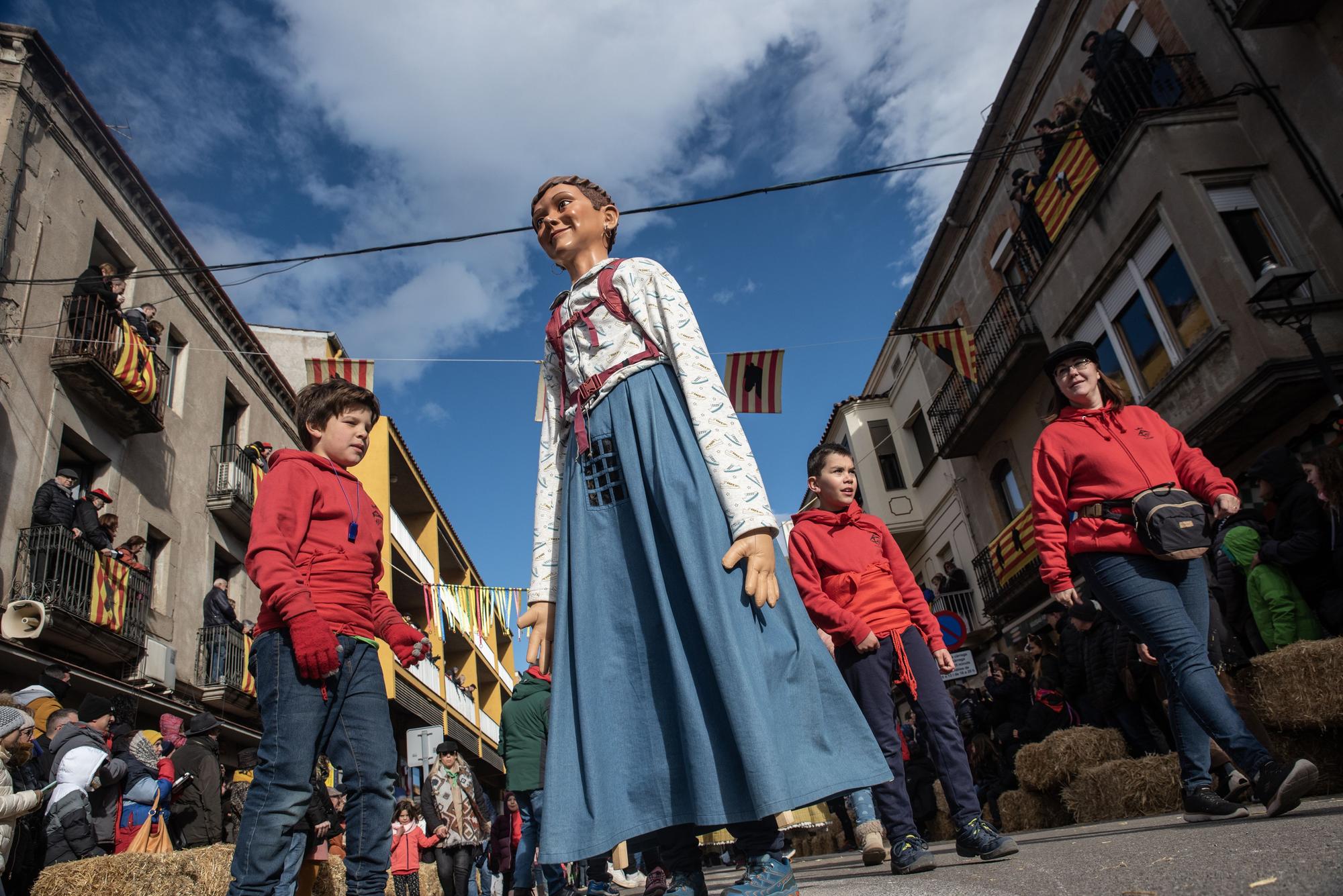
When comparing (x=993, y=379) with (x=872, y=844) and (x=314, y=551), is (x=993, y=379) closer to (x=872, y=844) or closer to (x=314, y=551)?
(x=872, y=844)

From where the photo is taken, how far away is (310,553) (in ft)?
10.8

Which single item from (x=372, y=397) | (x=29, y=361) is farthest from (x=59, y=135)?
(x=372, y=397)

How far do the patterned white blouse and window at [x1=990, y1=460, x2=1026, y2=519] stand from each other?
1902 centimetres

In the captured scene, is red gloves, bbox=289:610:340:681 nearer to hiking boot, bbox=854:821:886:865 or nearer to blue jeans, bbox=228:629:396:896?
blue jeans, bbox=228:629:396:896

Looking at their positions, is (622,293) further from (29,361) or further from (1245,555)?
(29,361)

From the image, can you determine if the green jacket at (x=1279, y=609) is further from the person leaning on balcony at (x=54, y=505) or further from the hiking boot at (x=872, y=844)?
the person leaning on balcony at (x=54, y=505)

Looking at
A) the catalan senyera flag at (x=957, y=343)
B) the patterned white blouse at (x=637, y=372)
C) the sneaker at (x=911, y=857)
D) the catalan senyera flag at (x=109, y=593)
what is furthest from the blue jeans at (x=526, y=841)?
the catalan senyera flag at (x=957, y=343)

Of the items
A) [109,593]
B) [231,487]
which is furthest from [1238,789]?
[231,487]

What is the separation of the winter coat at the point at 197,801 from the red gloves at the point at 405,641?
6.14m

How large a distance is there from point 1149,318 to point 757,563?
13985 millimetres

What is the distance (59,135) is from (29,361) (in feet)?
12.0

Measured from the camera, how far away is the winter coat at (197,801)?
27.4 feet

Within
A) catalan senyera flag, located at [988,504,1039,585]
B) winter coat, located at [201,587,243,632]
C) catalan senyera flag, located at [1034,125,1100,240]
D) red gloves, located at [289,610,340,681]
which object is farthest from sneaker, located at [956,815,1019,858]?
catalan senyera flag, located at [988,504,1039,585]

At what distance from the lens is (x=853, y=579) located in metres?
4.62
